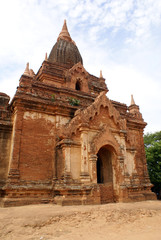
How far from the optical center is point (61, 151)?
1221cm

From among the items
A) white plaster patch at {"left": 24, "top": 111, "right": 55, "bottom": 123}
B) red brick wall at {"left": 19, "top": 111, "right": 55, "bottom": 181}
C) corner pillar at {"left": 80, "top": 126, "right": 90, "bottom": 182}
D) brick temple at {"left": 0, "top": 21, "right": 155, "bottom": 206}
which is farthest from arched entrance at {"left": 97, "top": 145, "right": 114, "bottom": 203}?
white plaster patch at {"left": 24, "top": 111, "right": 55, "bottom": 123}

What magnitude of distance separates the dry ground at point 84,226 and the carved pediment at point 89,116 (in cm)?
505

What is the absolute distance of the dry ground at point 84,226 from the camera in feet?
19.7

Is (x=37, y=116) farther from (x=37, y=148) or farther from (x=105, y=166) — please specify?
(x=105, y=166)

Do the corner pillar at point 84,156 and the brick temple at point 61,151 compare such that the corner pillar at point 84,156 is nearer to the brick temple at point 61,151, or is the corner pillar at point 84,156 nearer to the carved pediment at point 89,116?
the brick temple at point 61,151

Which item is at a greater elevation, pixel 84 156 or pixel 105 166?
pixel 84 156

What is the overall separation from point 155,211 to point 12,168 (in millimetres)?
7622

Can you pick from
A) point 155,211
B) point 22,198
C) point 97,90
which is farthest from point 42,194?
point 97,90

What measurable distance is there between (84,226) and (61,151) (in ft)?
18.8

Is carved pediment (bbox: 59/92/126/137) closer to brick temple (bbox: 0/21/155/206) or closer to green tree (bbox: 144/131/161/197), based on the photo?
brick temple (bbox: 0/21/155/206)

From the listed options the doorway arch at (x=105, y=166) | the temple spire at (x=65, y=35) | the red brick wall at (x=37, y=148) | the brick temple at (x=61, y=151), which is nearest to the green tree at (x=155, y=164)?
the brick temple at (x=61, y=151)

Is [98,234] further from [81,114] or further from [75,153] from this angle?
[81,114]

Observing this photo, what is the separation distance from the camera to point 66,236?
5965mm

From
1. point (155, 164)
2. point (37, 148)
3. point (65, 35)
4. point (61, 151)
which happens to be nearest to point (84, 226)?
point (61, 151)
